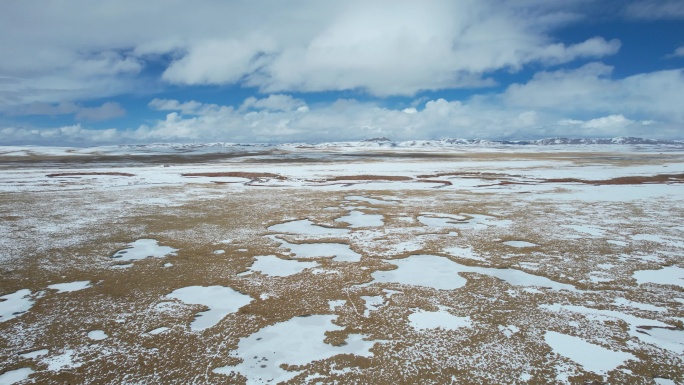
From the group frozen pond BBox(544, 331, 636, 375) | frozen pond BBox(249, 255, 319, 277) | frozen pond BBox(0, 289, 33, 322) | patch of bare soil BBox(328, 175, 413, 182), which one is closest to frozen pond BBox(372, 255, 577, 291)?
frozen pond BBox(249, 255, 319, 277)

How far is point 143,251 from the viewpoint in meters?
15.3

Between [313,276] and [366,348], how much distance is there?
472 centimetres

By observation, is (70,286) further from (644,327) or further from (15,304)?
(644,327)

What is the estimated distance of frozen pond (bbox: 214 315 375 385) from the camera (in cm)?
729

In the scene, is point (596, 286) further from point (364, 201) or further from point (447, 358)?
point (364, 201)

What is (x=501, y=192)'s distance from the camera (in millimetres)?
33750

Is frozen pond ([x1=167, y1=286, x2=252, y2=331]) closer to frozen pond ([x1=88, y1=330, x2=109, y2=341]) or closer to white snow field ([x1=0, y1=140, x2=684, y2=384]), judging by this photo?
white snow field ([x1=0, y1=140, x2=684, y2=384])

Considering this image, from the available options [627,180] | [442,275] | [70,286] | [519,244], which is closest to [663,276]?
[519,244]

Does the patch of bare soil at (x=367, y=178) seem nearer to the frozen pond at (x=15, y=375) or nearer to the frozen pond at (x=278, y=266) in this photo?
the frozen pond at (x=278, y=266)

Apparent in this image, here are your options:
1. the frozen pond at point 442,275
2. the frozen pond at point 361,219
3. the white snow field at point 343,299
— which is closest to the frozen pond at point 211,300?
the white snow field at point 343,299

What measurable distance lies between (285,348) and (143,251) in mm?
10146

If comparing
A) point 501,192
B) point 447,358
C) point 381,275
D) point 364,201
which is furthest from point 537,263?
point 501,192

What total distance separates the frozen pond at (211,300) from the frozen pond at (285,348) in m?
1.49

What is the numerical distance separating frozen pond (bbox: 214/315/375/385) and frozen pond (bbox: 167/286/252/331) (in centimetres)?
149
